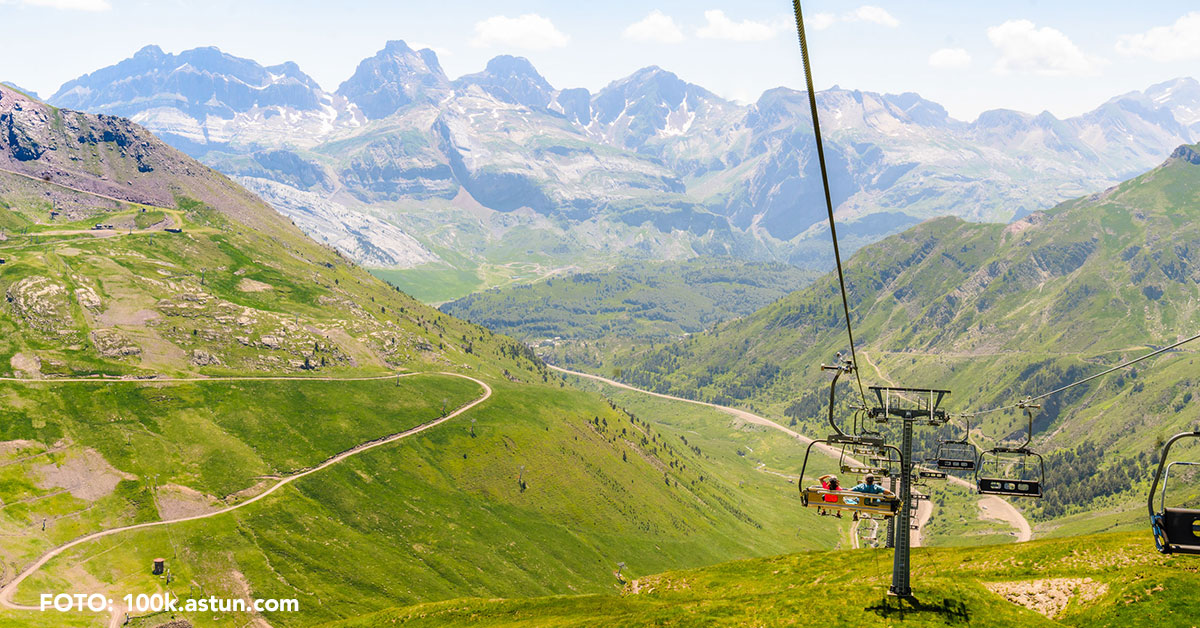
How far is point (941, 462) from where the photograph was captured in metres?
66.4

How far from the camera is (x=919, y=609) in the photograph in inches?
2975

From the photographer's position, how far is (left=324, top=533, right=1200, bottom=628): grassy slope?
79688mm

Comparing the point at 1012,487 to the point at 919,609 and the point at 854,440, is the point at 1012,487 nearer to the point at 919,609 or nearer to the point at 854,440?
the point at 919,609

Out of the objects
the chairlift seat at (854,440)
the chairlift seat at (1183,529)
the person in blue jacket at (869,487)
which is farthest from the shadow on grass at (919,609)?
the chairlift seat at (1183,529)

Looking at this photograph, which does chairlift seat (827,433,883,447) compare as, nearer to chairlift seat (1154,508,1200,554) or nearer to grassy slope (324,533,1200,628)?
chairlift seat (1154,508,1200,554)

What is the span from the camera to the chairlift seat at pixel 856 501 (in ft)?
170

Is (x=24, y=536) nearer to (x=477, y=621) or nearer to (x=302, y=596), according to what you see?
(x=302, y=596)

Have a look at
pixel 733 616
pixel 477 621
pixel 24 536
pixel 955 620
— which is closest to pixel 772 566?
pixel 477 621

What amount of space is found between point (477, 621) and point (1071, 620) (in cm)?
8967

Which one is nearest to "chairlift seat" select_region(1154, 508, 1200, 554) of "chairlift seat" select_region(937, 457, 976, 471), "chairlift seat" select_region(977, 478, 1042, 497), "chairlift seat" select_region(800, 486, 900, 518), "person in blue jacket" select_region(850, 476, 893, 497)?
"chairlift seat" select_region(800, 486, 900, 518)

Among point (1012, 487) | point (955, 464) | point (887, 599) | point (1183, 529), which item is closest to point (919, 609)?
point (887, 599)

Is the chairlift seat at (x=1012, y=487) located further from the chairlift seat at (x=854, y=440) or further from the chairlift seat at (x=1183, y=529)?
the chairlift seat at (x=1183, y=529)

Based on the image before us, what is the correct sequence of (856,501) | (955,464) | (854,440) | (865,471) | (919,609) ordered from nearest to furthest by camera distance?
(854,440), (856,501), (865,471), (955,464), (919,609)

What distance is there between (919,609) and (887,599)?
3321mm
